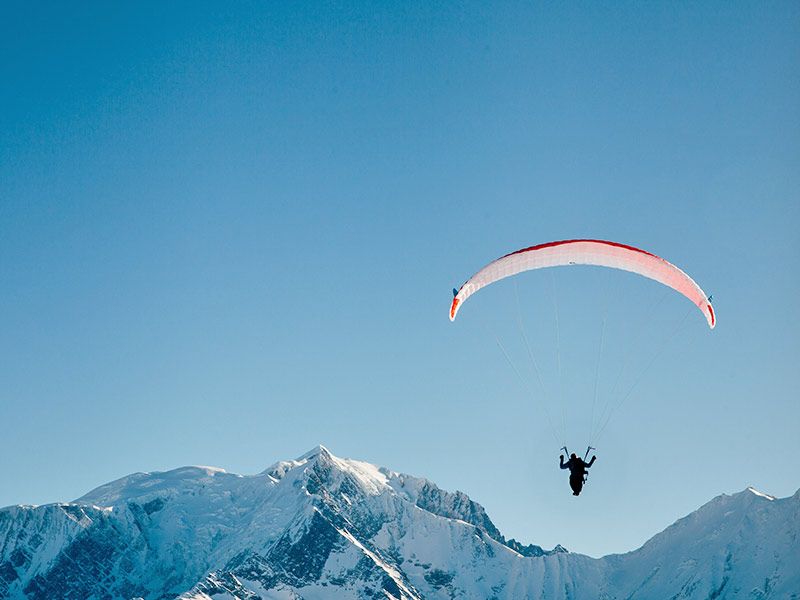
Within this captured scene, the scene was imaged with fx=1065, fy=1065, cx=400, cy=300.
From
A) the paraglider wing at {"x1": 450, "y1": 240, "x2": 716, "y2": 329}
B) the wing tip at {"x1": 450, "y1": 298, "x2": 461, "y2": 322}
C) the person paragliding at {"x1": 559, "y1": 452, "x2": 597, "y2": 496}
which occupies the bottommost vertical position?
the person paragliding at {"x1": 559, "y1": 452, "x2": 597, "y2": 496}

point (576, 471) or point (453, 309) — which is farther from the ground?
point (453, 309)

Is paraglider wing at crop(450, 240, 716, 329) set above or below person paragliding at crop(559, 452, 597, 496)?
above

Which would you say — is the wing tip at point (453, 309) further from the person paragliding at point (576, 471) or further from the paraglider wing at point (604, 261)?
the person paragliding at point (576, 471)

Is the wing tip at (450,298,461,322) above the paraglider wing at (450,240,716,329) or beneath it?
beneath

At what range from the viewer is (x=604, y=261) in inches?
1817

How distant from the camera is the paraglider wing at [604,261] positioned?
45.3m

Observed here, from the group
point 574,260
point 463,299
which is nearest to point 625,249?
point 574,260

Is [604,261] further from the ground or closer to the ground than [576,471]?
further from the ground

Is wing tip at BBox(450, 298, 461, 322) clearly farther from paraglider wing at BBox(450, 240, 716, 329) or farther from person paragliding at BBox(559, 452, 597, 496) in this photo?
person paragliding at BBox(559, 452, 597, 496)

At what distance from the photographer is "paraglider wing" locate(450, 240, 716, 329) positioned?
1784 inches

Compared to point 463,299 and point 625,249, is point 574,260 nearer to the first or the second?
point 625,249

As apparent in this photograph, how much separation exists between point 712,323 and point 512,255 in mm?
9036

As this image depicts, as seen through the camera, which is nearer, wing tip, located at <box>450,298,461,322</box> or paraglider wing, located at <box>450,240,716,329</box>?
paraglider wing, located at <box>450,240,716,329</box>

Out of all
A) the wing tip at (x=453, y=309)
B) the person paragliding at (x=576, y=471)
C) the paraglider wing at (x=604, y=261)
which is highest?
the paraglider wing at (x=604, y=261)
